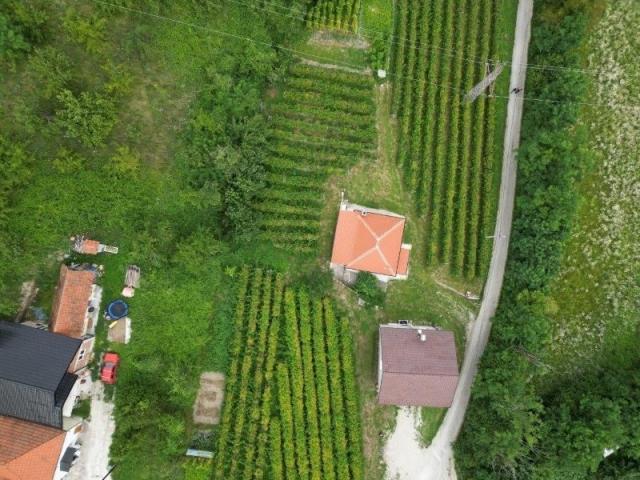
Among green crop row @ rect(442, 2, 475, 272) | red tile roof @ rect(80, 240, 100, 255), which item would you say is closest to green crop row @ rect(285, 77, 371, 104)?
green crop row @ rect(442, 2, 475, 272)

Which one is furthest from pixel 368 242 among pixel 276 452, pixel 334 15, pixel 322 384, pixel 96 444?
pixel 96 444

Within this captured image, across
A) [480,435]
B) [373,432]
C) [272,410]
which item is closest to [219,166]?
[272,410]

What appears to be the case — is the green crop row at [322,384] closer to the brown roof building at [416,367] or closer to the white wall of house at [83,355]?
the brown roof building at [416,367]

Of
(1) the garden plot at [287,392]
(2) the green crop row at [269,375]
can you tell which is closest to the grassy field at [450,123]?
(1) the garden plot at [287,392]

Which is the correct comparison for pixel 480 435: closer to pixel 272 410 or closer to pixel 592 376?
pixel 592 376

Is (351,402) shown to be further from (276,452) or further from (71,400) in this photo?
(71,400)

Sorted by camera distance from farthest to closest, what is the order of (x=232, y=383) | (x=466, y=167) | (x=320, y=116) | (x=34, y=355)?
(x=466, y=167) → (x=320, y=116) → (x=232, y=383) → (x=34, y=355)

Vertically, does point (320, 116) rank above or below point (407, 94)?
below
